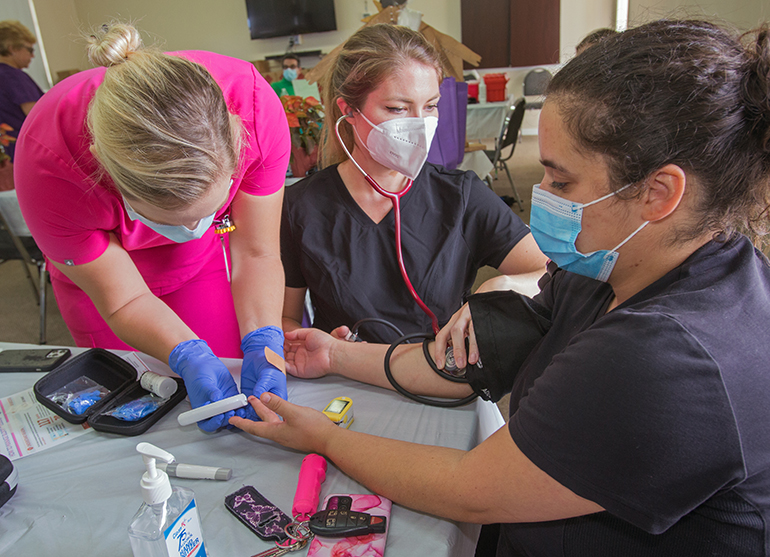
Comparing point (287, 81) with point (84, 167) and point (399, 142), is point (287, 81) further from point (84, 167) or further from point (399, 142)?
point (84, 167)

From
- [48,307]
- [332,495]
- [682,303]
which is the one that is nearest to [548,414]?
[682,303]

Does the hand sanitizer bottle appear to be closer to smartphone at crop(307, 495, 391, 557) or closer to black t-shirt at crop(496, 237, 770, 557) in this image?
smartphone at crop(307, 495, 391, 557)

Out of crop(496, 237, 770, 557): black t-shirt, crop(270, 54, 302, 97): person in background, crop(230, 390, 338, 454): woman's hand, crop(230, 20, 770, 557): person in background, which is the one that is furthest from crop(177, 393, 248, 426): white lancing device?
crop(270, 54, 302, 97): person in background

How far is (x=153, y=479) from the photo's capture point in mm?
585

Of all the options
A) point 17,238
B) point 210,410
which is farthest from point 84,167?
point 17,238

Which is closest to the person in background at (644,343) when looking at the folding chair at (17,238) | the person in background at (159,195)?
the person in background at (159,195)

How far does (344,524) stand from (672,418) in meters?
0.43

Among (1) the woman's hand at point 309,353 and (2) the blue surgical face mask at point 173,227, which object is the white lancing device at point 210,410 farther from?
(2) the blue surgical face mask at point 173,227

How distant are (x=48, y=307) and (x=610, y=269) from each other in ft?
12.9

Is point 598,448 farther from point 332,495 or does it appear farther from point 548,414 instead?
point 332,495

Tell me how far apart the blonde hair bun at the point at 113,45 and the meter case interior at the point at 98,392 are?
600 millimetres

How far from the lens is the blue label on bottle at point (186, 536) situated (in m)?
0.60

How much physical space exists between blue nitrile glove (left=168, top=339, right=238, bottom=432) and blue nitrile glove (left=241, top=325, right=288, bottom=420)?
0.03 m

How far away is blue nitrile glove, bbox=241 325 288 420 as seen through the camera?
3.34ft
